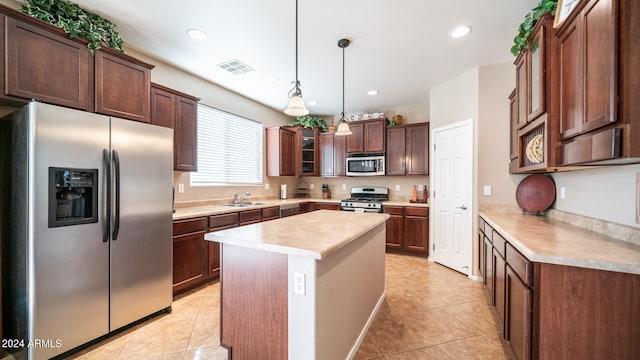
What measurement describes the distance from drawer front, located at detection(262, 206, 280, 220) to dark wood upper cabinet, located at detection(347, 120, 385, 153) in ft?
6.44

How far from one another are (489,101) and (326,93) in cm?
241

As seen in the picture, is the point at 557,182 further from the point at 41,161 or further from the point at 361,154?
the point at 41,161

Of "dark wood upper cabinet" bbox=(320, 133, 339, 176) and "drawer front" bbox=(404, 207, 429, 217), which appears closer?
"drawer front" bbox=(404, 207, 429, 217)

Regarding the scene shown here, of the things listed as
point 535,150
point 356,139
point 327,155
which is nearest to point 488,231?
point 535,150

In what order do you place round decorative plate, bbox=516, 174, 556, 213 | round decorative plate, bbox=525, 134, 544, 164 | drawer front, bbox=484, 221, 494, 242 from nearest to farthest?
round decorative plate, bbox=525, 134, 544, 164, drawer front, bbox=484, 221, 494, 242, round decorative plate, bbox=516, 174, 556, 213

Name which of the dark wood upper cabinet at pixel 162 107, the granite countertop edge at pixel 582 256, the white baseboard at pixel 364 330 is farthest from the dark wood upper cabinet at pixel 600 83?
the dark wood upper cabinet at pixel 162 107

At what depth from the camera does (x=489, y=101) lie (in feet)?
10.8

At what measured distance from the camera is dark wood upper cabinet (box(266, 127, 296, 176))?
4945 millimetres

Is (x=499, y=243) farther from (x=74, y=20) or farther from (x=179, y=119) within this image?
(x=74, y=20)

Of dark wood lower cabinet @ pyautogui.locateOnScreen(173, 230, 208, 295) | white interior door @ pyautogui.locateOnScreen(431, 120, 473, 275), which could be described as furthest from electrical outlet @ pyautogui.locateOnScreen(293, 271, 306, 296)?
white interior door @ pyautogui.locateOnScreen(431, 120, 473, 275)

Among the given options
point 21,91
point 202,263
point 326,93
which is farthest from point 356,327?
point 326,93

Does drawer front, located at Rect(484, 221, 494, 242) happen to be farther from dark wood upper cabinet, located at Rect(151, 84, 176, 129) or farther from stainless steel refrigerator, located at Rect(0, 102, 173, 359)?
dark wood upper cabinet, located at Rect(151, 84, 176, 129)

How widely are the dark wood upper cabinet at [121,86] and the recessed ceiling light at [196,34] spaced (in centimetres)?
53

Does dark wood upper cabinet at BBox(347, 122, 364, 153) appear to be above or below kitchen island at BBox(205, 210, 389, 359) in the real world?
above
